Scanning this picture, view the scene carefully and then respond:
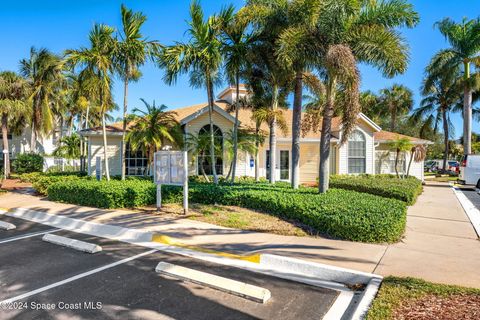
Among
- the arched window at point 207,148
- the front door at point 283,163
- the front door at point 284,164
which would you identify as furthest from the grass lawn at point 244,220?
the front door at point 284,164

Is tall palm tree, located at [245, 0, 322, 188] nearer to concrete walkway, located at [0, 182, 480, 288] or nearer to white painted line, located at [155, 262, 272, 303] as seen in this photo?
concrete walkway, located at [0, 182, 480, 288]

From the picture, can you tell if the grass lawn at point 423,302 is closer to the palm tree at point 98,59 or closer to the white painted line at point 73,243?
the white painted line at point 73,243

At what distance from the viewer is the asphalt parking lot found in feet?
13.1

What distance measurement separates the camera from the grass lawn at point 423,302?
3.62 meters

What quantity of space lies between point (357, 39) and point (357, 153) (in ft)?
40.9

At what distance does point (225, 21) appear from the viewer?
12.0 m

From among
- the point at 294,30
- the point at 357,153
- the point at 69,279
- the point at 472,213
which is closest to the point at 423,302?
the point at 69,279

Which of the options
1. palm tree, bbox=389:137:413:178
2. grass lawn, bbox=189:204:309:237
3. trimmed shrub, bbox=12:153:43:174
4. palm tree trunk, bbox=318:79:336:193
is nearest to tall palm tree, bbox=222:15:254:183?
palm tree trunk, bbox=318:79:336:193

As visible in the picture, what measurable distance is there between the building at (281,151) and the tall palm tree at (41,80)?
7498 mm

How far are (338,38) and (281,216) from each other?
636 cm

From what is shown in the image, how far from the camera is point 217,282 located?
15.7ft

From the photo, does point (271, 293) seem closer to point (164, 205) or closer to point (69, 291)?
point (69, 291)

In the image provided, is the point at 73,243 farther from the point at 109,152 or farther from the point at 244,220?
the point at 109,152

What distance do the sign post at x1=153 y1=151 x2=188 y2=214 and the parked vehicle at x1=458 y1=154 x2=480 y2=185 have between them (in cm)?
1874
